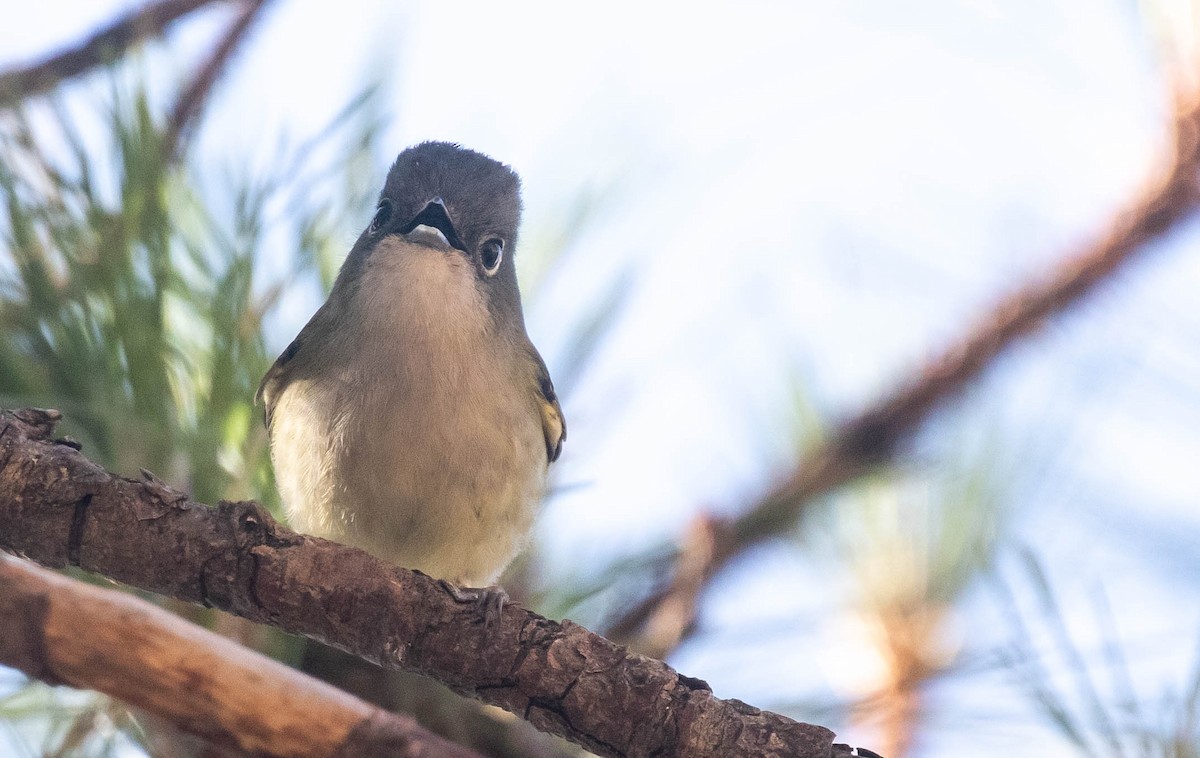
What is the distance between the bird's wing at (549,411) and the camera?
263cm

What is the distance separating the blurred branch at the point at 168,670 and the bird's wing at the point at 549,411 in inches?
45.5

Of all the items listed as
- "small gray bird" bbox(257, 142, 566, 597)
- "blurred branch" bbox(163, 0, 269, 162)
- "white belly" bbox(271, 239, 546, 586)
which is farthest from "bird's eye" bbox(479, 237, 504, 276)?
"blurred branch" bbox(163, 0, 269, 162)

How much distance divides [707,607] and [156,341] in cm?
105

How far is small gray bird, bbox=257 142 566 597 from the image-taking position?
92.1 inches

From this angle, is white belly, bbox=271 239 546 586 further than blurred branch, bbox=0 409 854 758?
Yes

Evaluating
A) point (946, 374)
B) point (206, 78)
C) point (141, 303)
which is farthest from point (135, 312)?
point (946, 374)

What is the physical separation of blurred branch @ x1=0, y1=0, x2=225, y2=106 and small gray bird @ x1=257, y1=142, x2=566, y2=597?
557mm

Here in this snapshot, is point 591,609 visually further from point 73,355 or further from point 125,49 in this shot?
point 125,49

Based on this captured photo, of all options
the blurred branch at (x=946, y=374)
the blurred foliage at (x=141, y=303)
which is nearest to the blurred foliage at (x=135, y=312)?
the blurred foliage at (x=141, y=303)

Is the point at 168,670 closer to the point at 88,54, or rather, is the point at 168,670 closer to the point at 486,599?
the point at 486,599

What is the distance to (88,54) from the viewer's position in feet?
7.63

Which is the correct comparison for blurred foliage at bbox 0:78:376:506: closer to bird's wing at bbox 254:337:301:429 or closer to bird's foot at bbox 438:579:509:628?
bird's wing at bbox 254:337:301:429

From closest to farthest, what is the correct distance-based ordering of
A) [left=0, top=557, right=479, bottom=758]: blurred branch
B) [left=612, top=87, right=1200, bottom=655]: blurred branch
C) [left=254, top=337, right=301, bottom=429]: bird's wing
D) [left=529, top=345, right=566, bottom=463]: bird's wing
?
[left=0, top=557, right=479, bottom=758]: blurred branch → [left=612, top=87, right=1200, bottom=655]: blurred branch → [left=254, top=337, right=301, bottom=429]: bird's wing → [left=529, top=345, right=566, bottom=463]: bird's wing

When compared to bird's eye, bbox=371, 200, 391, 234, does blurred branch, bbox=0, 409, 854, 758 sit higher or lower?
lower
